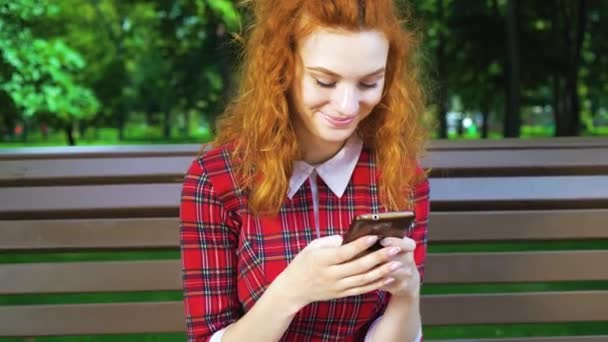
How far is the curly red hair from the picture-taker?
1.52 metres

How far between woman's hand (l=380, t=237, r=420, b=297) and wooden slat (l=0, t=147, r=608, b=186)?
112 centimetres

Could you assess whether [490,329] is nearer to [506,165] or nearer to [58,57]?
[506,165]

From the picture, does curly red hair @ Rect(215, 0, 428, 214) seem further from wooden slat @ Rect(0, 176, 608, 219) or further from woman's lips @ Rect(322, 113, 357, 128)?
wooden slat @ Rect(0, 176, 608, 219)

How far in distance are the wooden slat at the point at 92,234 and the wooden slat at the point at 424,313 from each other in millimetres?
211

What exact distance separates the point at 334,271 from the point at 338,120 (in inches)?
13.3

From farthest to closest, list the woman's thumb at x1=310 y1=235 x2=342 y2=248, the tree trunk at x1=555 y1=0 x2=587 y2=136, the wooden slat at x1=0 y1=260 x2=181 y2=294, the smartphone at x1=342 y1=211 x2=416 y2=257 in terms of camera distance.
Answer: the tree trunk at x1=555 y1=0 x2=587 y2=136
the wooden slat at x1=0 y1=260 x2=181 y2=294
the woman's thumb at x1=310 y1=235 x2=342 y2=248
the smartphone at x1=342 y1=211 x2=416 y2=257

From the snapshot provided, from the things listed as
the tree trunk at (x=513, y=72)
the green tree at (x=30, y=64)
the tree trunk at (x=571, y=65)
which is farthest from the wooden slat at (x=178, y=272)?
the tree trunk at (x=571, y=65)

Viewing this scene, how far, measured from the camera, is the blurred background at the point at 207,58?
11078 mm

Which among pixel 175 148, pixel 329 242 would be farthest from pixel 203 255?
pixel 175 148

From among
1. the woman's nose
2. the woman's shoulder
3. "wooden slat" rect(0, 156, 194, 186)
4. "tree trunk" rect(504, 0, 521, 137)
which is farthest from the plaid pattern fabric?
"tree trunk" rect(504, 0, 521, 137)

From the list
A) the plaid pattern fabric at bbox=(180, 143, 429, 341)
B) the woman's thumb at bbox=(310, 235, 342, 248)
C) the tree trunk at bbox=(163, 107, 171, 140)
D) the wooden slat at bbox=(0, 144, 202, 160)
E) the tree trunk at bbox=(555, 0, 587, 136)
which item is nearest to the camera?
the woman's thumb at bbox=(310, 235, 342, 248)

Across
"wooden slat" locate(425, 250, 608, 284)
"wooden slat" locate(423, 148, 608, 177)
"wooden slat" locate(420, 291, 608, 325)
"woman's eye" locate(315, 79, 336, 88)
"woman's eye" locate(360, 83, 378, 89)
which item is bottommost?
"wooden slat" locate(420, 291, 608, 325)

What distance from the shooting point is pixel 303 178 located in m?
1.72

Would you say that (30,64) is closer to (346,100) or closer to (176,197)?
Answer: (176,197)
